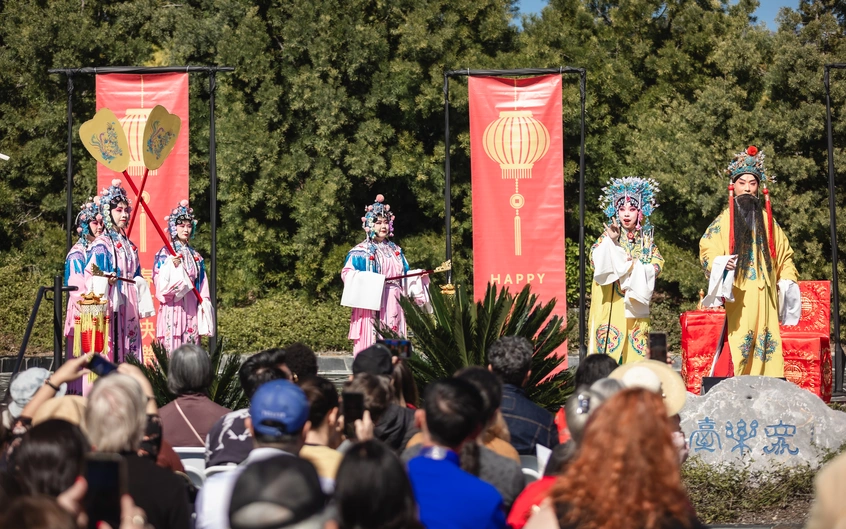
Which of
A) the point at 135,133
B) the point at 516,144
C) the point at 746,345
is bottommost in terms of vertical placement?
the point at 746,345

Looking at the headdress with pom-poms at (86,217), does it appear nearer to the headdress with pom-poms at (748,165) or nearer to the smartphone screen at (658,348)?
the headdress with pom-poms at (748,165)

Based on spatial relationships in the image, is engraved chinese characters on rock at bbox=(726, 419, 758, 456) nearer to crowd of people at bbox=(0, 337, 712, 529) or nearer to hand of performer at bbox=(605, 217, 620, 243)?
crowd of people at bbox=(0, 337, 712, 529)

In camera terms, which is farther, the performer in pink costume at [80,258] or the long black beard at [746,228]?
the performer in pink costume at [80,258]

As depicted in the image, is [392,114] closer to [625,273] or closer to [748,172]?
[625,273]

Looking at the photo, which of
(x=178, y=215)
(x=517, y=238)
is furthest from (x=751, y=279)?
(x=178, y=215)

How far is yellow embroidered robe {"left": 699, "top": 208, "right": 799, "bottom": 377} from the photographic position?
29.6ft

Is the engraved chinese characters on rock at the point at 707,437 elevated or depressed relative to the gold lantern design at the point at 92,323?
depressed

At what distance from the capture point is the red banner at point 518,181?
11516 mm

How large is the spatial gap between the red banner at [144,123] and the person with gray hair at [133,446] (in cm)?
873

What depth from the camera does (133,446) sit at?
3.46 metres

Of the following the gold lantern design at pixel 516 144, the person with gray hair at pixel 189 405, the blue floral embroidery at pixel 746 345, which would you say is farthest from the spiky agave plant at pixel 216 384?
the gold lantern design at pixel 516 144

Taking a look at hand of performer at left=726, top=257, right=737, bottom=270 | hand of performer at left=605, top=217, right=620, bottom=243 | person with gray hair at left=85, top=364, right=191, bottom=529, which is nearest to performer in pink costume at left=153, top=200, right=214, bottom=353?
hand of performer at left=605, top=217, right=620, bottom=243

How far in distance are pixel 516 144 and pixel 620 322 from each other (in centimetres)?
287

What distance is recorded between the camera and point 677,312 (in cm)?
1712
